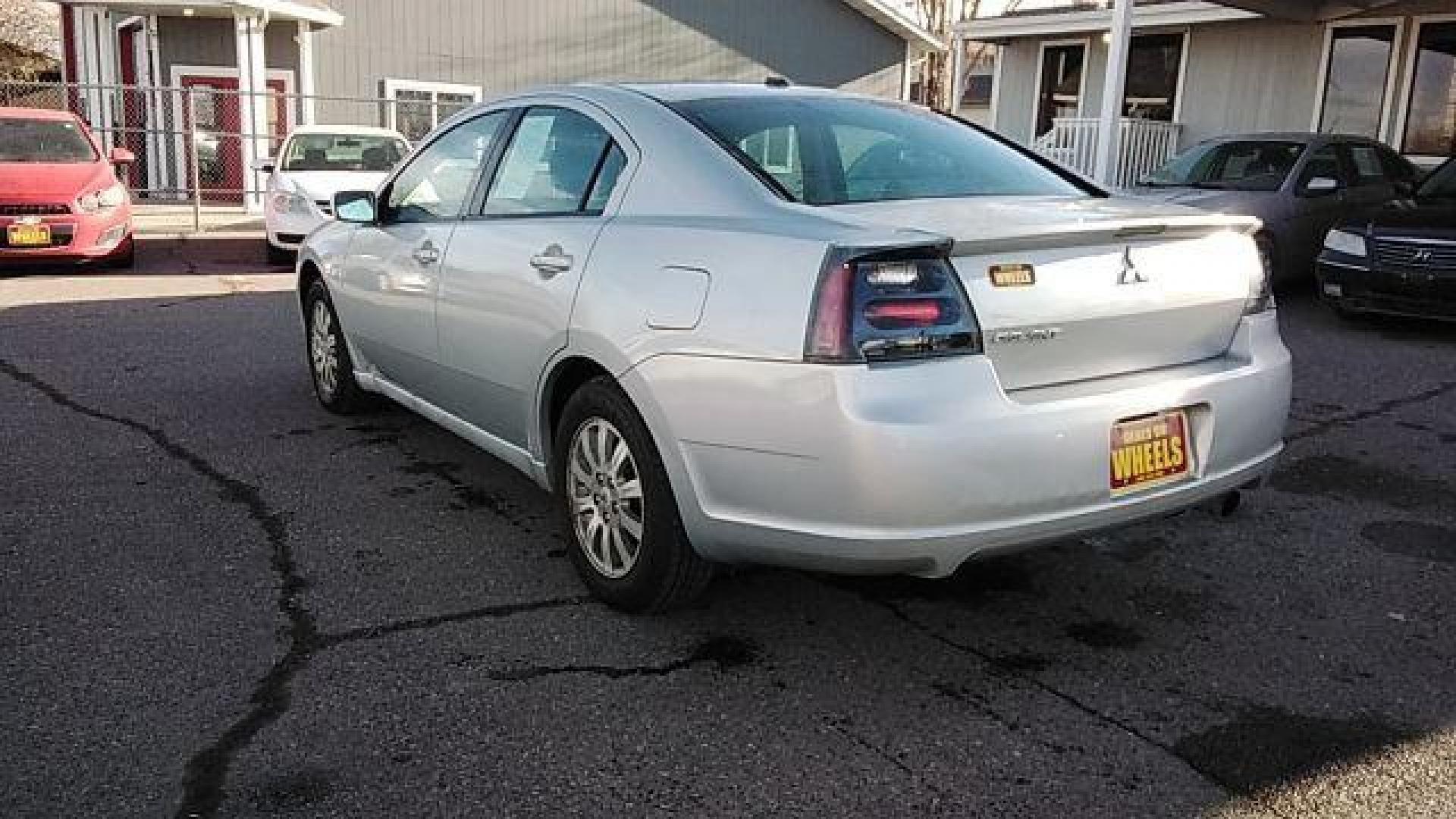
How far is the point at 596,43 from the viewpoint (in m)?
22.2

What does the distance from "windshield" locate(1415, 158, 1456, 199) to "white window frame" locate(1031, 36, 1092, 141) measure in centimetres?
741

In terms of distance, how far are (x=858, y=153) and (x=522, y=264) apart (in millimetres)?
1129

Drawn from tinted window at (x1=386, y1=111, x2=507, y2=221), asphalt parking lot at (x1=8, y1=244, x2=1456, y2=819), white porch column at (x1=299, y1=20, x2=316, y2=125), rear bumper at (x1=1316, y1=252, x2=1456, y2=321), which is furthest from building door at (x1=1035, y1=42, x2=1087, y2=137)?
tinted window at (x1=386, y1=111, x2=507, y2=221)

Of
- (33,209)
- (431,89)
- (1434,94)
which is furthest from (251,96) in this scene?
(1434,94)

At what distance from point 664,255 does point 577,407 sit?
1.97 ft

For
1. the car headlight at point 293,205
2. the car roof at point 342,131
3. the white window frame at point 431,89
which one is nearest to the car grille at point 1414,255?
the car headlight at point 293,205

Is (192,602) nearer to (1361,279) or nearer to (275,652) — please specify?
(275,652)

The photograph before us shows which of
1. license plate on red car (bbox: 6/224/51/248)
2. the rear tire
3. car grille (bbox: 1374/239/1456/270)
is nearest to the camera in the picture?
car grille (bbox: 1374/239/1456/270)

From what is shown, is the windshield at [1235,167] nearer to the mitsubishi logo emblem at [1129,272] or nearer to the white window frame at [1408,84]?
the white window frame at [1408,84]

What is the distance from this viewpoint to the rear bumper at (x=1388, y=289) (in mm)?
8406

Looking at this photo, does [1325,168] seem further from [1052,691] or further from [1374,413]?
[1052,691]

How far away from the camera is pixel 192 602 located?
3.57 metres

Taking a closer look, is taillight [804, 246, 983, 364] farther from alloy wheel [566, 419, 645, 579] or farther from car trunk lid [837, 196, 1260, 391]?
alloy wheel [566, 419, 645, 579]

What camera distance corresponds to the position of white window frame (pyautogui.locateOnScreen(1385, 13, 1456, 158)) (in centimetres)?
1386
